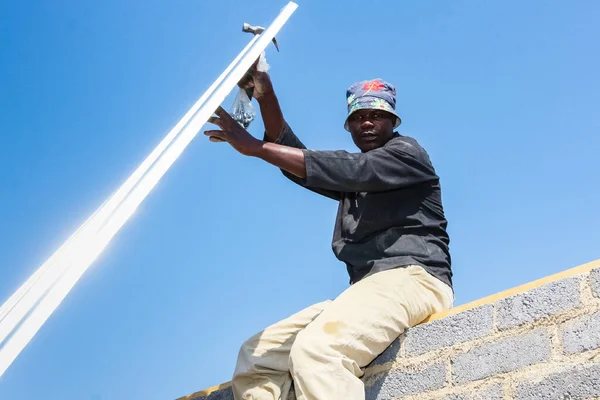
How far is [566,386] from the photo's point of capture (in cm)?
261

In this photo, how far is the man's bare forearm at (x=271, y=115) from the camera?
13.4 ft

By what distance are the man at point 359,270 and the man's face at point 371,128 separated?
0.13 feet

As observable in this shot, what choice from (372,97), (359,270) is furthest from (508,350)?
(372,97)

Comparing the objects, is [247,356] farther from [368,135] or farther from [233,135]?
[368,135]

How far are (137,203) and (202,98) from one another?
669mm

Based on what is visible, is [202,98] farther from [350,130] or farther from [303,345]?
[350,130]

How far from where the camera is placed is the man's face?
3867mm

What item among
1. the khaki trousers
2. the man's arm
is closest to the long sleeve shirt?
the man's arm

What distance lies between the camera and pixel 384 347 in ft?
10.3

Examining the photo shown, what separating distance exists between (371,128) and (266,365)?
1.32 metres

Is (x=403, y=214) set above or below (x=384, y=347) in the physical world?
above

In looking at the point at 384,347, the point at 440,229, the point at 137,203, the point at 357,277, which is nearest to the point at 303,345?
the point at 384,347

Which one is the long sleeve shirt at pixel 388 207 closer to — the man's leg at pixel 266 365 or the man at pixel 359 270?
the man at pixel 359 270

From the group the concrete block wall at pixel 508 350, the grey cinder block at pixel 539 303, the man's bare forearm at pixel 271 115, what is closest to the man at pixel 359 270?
the concrete block wall at pixel 508 350
